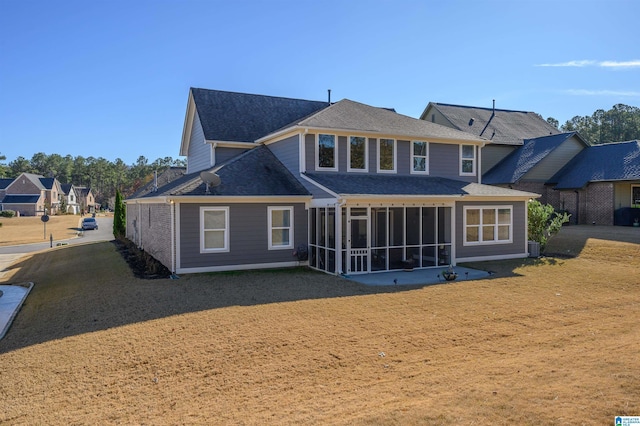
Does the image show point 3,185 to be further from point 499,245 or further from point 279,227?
point 499,245

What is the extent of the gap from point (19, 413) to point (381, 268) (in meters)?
13.0

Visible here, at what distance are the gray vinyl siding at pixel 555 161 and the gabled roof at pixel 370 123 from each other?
12.2 m

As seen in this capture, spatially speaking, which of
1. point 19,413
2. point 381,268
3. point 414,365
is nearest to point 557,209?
point 381,268

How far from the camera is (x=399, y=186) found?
17594 millimetres

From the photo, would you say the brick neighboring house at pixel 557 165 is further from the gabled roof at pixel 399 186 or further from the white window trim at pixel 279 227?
the white window trim at pixel 279 227

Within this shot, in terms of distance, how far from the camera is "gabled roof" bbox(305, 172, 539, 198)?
→ 1614 cm

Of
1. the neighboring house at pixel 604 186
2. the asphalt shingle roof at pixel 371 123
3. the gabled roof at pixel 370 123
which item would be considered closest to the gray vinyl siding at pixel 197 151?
the gabled roof at pixel 370 123

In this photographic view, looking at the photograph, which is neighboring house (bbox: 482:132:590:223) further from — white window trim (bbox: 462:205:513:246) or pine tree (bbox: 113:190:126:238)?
pine tree (bbox: 113:190:126:238)

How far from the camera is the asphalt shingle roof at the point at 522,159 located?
3100cm

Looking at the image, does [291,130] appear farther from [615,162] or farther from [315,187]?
[615,162]

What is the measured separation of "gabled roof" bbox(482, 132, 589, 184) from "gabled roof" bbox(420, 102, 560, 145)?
1320 millimetres

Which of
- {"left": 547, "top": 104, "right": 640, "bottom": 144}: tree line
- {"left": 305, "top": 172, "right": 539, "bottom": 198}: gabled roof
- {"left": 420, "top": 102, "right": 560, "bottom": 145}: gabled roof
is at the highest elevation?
{"left": 547, "top": 104, "right": 640, "bottom": 144}: tree line

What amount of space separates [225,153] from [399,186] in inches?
363

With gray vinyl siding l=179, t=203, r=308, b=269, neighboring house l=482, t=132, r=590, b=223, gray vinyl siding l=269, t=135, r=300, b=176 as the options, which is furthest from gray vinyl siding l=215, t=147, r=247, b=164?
neighboring house l=482, t=132, r=590, b=223
